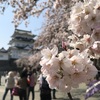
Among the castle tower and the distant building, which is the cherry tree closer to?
the distant building

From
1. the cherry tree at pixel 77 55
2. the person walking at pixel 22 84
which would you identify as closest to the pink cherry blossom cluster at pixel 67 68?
the cherry tree at pixel 77 55

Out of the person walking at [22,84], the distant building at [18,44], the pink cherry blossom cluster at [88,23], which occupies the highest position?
the distant building at [18,44]

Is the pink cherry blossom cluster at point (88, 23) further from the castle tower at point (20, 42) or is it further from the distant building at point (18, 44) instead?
the castle tower at point (20, 42)

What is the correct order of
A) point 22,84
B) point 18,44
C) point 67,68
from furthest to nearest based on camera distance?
point 18,44, point 22,84, point 67,68

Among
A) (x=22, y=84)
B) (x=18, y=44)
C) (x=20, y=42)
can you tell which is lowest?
(x=22, y=84)

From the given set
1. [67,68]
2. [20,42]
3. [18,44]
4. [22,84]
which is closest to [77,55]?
[67,68]

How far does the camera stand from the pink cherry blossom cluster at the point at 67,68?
2.11 m

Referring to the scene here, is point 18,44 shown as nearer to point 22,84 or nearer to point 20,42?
point 20,42

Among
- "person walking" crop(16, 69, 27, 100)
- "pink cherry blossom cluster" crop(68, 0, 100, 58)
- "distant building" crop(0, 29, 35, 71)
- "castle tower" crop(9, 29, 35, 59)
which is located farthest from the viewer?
"castle tower" crop(9, 29, 35, 59)

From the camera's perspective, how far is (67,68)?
208 centimetres

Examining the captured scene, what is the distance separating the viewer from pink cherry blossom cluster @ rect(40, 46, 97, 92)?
6.93ft

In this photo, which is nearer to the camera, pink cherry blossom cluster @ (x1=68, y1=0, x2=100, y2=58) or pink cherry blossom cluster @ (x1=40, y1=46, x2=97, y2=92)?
pink cherry blossom cluster @ (x1=40, y1=46, x2=97, y2=92)

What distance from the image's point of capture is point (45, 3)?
1881 cm

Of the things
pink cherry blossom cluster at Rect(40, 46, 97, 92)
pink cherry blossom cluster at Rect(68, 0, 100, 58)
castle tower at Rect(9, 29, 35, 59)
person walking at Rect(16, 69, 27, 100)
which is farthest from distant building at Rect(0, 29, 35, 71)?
pink cherry blossom cluster at Rect(40, 46, 97, 92)
